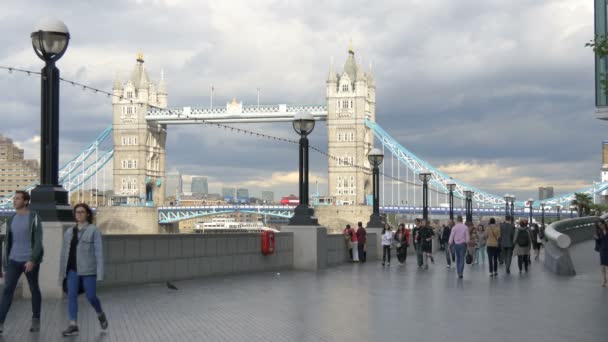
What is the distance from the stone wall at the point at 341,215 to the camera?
9506 centimetres

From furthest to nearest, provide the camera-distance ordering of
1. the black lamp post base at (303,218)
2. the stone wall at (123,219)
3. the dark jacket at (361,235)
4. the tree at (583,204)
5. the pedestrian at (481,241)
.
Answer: the stone wall at (123,219) < the tree at (583,204) < the pedestrian at (481,241) < the dark jacket at (361,235) < the black lamp post base at (303,218)

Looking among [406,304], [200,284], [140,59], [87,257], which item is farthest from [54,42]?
[140,59]

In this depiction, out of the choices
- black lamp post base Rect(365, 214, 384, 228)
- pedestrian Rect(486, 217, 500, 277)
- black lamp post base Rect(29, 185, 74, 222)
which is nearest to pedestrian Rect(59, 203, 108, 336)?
black lamp post base Rect(29, 185, 74, 222)

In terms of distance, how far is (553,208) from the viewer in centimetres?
9444

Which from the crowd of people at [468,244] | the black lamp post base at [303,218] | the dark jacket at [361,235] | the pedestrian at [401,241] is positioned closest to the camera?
the crowd of people at [468,244]

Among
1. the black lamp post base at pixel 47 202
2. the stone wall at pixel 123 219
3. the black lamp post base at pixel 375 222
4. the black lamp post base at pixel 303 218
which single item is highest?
the black lamp post base at pixel 47 202

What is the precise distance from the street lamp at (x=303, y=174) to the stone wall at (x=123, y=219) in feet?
276

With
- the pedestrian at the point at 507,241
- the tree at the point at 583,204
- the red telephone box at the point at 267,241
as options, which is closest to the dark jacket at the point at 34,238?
the red telephone box at the point at 267,241

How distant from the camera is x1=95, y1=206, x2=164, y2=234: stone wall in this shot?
100625 millimetres

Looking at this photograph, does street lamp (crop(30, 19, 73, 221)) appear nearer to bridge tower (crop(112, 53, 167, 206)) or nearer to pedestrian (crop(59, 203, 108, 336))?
pedestrian (crop(59, 203, 108, 336))

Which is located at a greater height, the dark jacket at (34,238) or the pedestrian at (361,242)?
the dark jacket at (34,238)

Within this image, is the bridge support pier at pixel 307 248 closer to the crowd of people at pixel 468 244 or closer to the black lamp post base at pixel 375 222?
the crowd of people at pixel 468 244

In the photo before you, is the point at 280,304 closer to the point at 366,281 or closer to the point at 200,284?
the point at 200,284

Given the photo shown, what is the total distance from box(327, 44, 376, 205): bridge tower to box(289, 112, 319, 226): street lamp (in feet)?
270
